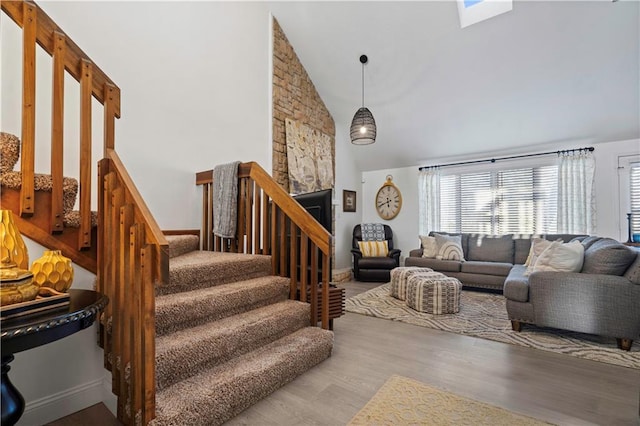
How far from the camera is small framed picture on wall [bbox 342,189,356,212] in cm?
609

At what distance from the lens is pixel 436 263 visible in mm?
4973

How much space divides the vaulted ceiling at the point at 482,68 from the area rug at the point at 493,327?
278 cm

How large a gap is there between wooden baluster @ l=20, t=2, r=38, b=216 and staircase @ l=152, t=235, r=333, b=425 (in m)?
0.85

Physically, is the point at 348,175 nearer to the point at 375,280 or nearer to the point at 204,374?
the point at 375,280

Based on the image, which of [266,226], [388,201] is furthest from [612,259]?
[388,201]

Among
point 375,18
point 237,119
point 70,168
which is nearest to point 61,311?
point 70,168

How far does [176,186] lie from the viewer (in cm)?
313

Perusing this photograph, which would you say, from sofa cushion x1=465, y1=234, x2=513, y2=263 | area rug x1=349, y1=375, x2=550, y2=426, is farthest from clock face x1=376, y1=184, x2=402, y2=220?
area rug x1=349, y1=375, x2=550, y2=426

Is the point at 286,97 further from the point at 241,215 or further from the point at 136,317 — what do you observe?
the point at 136,317

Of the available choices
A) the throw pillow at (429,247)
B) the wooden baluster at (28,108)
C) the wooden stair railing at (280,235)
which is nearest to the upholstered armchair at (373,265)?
the throw pillow at (429,247)

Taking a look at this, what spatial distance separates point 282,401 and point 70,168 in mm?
2227

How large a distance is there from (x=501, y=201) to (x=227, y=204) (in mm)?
4761

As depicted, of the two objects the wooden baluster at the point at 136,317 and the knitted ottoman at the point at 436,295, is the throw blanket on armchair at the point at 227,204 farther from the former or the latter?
the knitted ottoman at the point at 436,295

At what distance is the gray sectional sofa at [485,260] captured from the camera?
4.48 m
